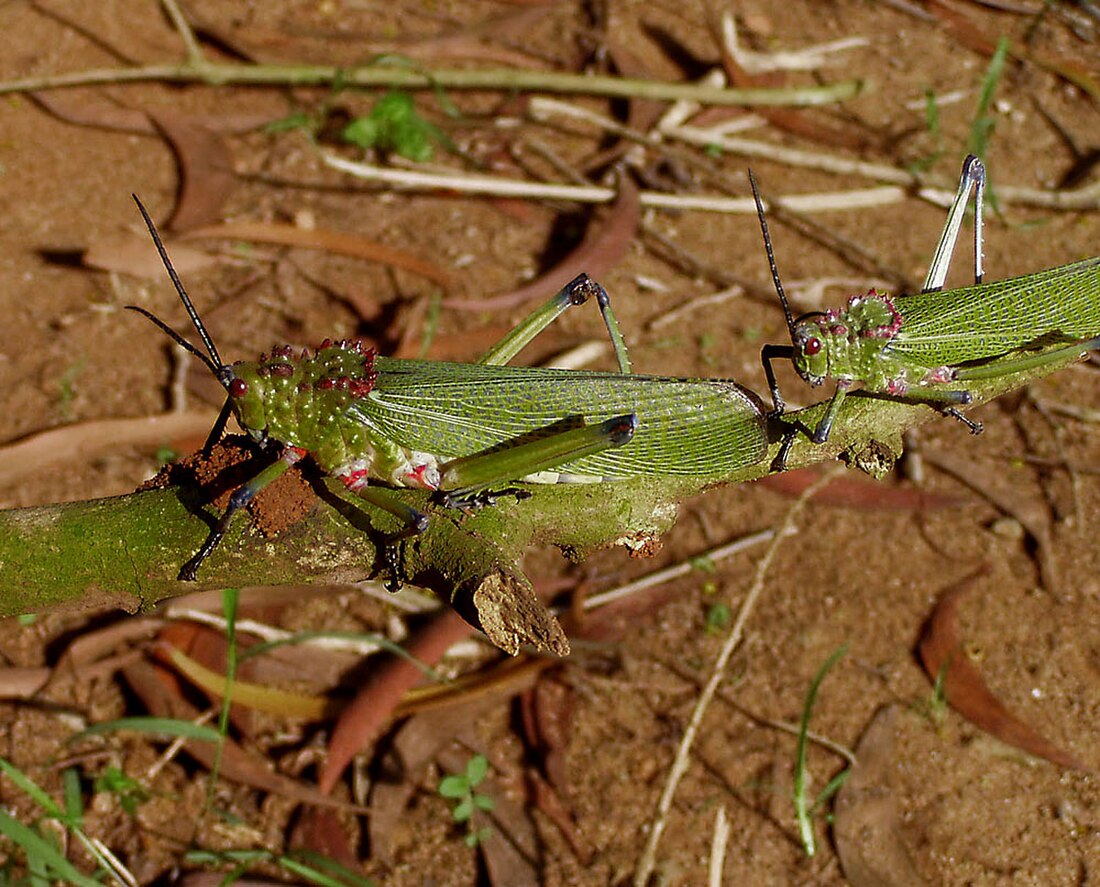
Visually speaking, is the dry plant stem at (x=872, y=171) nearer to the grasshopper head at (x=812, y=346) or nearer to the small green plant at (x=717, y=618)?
the small green plant at (x=717, y=618)

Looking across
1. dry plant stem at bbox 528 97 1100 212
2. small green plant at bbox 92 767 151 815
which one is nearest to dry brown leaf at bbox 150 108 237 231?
dry plant stem at bbox 528 97 1100 212

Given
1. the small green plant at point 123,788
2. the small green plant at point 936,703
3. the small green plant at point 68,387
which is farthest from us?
the small green plant at point 68,387

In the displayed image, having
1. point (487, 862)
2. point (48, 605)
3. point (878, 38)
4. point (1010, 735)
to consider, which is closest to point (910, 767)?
point (1010, 735)

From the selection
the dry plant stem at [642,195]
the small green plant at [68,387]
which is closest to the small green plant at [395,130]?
the dry plant stem at [642,195]

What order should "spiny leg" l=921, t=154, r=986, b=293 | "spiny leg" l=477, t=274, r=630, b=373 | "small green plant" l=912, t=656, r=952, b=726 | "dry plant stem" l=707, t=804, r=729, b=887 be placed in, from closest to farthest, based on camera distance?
"spiny leg" l=477, t=274, r=630, b=373, "spiny leg" l=921, t=154, r=986, b=293, "dry plant stem" l=707, t=804, r=729, b=887, "small green plant" l=912, t=656, r=952, b=726

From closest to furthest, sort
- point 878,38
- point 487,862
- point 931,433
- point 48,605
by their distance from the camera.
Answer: point 48,605
point 487,862
point 931,433
point 878,38

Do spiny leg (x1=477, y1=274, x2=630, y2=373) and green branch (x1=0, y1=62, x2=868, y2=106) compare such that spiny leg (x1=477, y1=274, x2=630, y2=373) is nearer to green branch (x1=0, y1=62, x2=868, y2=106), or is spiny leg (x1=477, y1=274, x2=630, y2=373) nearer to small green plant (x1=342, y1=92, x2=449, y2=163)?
small green plant (x1=342, y1=92, x2=449, y2=163)

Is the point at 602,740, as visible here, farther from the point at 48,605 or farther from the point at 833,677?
the point at 48,605
